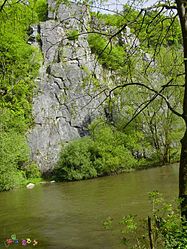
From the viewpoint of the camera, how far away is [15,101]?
132 feet

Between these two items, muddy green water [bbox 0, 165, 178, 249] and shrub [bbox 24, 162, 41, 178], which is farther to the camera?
shrub [bbox 24, 162, 41, 178]

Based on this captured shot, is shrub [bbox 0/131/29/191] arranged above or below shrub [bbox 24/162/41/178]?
above

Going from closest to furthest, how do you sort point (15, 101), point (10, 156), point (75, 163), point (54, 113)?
point (10, 156) < point (75, 163) < point (54, 113) < point (15, 101)

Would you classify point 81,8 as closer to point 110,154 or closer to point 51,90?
point 110,154

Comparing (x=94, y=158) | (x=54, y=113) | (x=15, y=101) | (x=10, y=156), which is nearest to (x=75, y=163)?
(x=94, y=158)

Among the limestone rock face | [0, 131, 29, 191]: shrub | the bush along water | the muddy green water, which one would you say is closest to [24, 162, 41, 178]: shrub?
the limestone rock face

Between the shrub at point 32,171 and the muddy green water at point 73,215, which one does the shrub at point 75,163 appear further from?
the muddy green water at point 73,215

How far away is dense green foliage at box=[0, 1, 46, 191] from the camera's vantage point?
30.5m

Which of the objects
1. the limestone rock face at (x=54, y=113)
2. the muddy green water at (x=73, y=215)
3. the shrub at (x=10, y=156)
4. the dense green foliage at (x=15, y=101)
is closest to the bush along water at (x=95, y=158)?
the limestone rock face at (x=54, y=113)

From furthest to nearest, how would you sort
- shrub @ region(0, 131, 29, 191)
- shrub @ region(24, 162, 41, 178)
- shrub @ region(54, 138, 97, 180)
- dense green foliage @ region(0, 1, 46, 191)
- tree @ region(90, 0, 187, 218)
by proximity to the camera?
shrub @ region(24, 162, 41, 178), shrub @ region(54, 138, 97, 180), dense green foliage @ region(0, 1, 46, 191), shrub @ region(0, 131, 29, 191), tree @ region(90, 0, 187, 218)

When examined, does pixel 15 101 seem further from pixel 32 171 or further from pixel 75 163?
pixel 75 163

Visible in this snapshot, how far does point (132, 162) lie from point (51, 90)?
39.9ft

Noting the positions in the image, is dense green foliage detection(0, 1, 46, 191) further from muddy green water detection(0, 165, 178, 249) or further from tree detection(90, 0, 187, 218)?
tree detection(90, 0, 187, 218)

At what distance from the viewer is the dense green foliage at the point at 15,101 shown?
30453 mm
